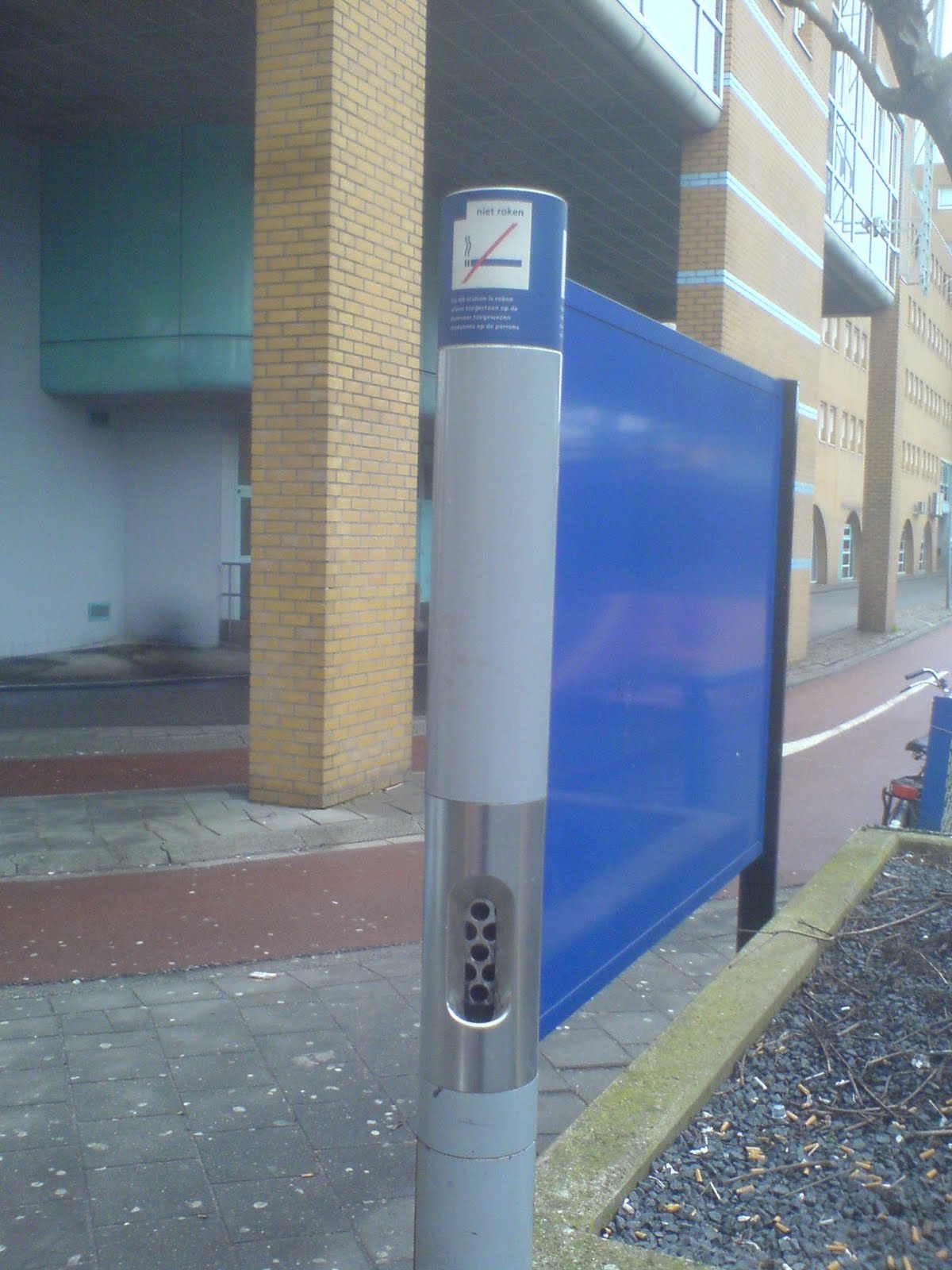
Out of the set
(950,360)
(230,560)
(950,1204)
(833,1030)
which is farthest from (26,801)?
(950,360)

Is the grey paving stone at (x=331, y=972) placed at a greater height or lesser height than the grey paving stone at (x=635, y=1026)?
greater

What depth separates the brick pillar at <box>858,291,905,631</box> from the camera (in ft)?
85.6

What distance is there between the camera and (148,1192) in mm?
3609

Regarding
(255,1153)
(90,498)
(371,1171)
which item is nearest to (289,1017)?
(255,1153)

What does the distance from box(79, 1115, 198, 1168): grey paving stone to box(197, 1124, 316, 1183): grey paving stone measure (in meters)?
0.07

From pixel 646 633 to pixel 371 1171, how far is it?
1.77 m

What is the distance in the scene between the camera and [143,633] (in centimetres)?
1750

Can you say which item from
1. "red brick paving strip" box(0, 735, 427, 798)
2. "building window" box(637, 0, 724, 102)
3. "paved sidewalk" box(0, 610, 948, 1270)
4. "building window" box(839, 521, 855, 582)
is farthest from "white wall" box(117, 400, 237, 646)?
"building window" box(839, 521, 855, 582)

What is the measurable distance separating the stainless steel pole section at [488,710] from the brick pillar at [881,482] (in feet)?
82.2

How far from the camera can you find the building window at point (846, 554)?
50094mm

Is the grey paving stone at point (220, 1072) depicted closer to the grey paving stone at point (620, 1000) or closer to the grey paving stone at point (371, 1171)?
the grey paving stone at point (371, 1171)

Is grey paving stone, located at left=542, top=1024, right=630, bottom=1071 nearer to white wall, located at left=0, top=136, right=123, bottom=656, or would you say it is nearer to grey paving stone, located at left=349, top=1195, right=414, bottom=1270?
grey paving stone, located at left=349, top=1195, right=414, bottom=1270

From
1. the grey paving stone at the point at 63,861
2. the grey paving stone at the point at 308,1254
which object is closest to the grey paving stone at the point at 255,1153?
the grey paving stone at the point at 308,1254

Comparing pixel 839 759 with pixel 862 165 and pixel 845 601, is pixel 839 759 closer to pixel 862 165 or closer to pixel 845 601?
pixel 862 165
